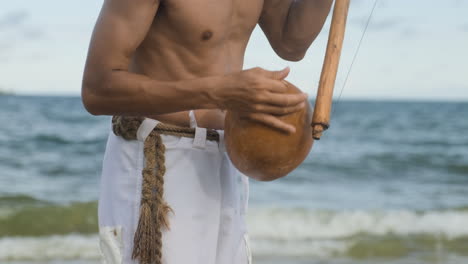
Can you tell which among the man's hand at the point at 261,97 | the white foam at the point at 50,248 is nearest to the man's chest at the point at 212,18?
the man's hand at the point at 261,97

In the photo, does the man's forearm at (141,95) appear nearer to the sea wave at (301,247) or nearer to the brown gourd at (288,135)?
the brown gourd at (288,135)

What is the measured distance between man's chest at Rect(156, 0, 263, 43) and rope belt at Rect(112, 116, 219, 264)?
0.28 metres

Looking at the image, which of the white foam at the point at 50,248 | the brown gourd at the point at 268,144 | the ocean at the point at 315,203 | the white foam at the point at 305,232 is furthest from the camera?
the ocean at the point at 315,203

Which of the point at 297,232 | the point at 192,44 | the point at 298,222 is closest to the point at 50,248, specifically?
the point at 297,232

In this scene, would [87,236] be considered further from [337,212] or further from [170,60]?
[170,60]

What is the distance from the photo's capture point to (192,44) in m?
2.19

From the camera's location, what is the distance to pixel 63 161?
12484 millimetres

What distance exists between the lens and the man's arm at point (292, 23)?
235 centimetres

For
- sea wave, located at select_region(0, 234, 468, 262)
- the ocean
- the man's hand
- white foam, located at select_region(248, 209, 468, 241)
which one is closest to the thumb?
the man's hand

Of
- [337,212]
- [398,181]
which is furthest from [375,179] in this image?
[337,212]

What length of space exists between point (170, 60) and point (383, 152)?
1321cm

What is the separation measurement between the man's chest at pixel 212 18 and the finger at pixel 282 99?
507 millimetres

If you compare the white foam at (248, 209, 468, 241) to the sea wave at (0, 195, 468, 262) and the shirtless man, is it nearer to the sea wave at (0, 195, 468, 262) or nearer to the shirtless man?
the sea wave at (0, 195, 468, 262)

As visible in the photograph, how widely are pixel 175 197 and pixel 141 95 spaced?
42cm
